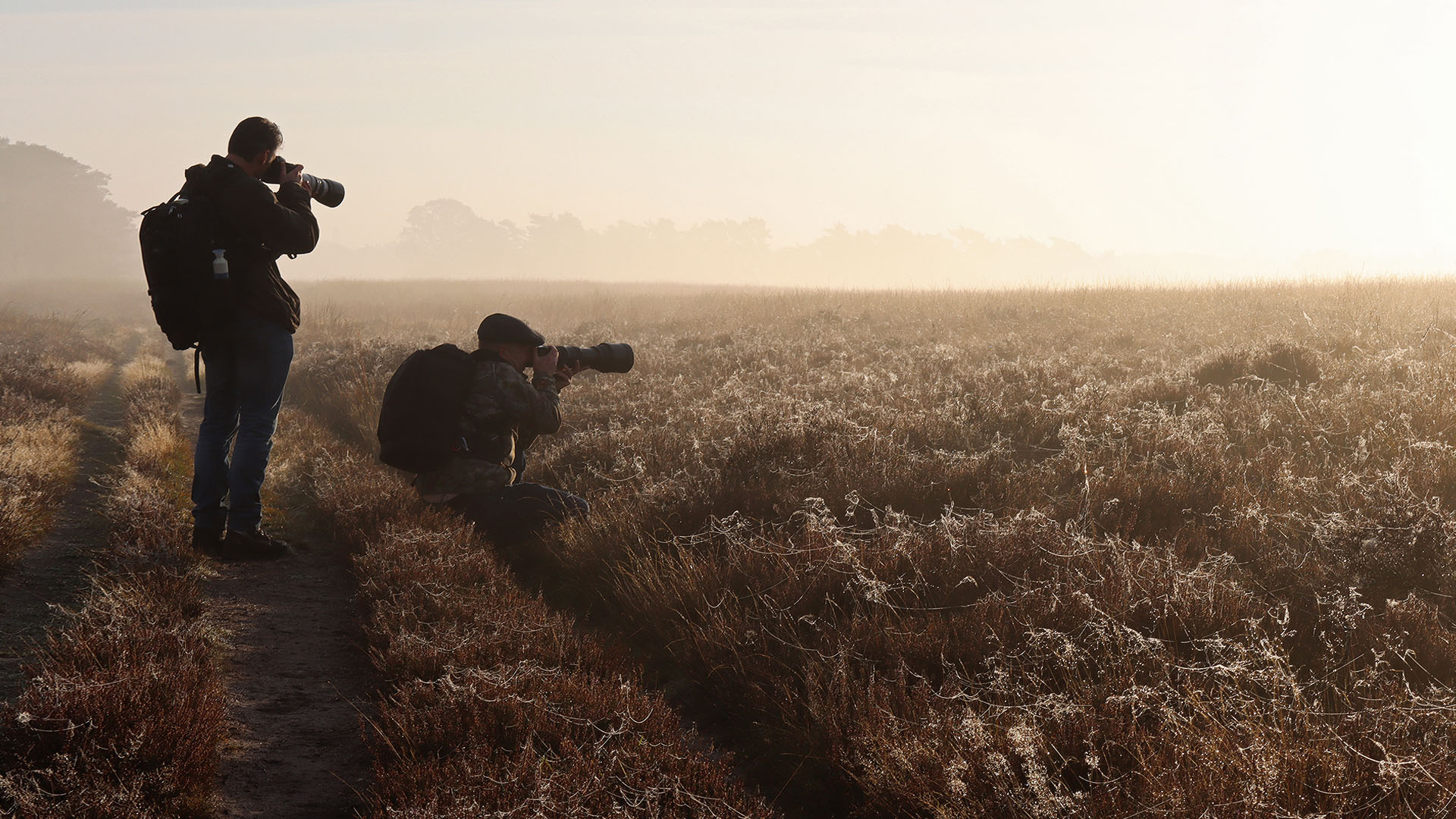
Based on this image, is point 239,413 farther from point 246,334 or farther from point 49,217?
point 49,217

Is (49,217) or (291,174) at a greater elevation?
(49,217)

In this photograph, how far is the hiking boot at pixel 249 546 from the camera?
17.0ft

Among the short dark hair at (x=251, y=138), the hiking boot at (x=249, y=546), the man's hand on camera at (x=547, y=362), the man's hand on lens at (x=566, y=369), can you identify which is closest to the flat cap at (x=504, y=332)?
the man's hand on camera at (x=547, y=362)

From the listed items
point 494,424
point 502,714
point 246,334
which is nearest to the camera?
point 502,714

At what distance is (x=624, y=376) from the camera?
11.6m

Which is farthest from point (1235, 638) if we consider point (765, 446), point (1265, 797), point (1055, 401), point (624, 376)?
point (624, 376)

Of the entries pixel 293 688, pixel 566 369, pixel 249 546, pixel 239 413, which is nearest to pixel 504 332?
pixel 566 369

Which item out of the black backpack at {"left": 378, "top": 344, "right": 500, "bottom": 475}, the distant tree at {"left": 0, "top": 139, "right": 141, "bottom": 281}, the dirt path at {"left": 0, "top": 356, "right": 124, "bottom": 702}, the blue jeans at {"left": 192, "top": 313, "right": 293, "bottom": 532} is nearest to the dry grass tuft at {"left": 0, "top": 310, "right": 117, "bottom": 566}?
the dirt path at {"left": 0, "top": 356, "right": 124, "bottom": 702}

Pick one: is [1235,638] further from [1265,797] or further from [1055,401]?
[1055,401]

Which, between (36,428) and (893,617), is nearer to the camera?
(893,617)

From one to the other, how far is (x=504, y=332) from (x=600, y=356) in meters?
0.62

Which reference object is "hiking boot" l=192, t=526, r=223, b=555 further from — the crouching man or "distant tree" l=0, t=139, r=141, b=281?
"distant tree" l=0, t=139, r=141, b=281

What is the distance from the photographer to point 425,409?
5250 mm

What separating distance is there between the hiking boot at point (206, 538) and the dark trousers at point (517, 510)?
1.40 metres
